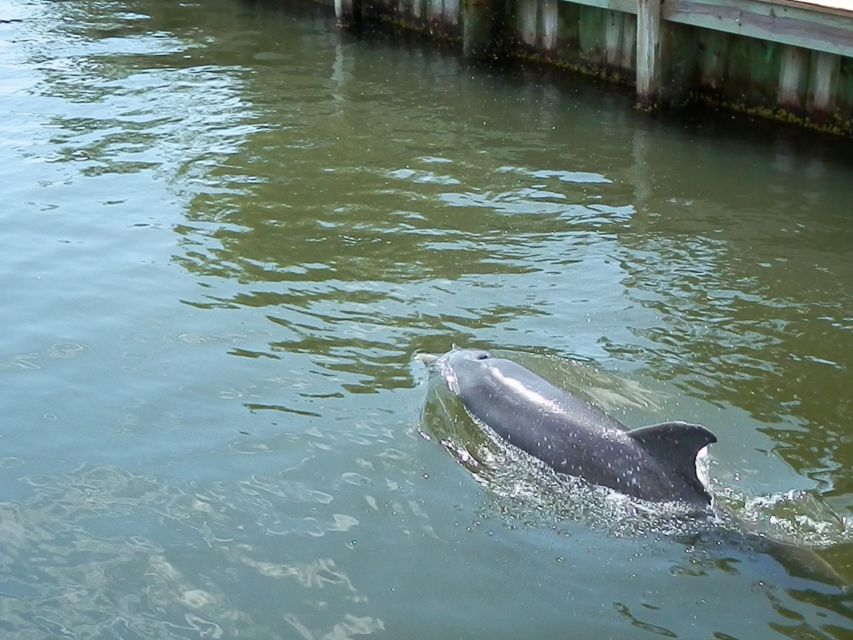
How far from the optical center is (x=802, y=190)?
13070mm

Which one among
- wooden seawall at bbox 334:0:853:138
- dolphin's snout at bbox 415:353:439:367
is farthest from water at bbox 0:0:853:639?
wooden seawall at bbox 334:0:853:138

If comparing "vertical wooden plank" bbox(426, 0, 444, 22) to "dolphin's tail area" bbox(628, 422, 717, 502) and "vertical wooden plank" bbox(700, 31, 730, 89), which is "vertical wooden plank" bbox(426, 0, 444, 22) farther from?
"dolphin's tail area" bbox(628, 422, 717, 502)

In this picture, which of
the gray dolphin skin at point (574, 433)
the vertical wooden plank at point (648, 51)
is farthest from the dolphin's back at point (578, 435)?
the vertical wooden plank at point (648, 51)

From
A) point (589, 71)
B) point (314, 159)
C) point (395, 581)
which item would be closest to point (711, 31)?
point (589, 71)

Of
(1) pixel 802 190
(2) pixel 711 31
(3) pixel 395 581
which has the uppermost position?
(2) pixel 711 31

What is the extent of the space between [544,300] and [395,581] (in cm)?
409

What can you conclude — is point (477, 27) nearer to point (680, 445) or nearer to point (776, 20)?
point (776, 20)

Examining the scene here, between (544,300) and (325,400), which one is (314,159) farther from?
(325,400)

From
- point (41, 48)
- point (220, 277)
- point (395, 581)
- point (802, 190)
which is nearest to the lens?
point (395, 581)

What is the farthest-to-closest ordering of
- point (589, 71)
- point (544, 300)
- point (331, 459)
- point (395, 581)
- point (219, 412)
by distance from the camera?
point (589, 71), point (544, 300), point (219, 412), point (331, 459), point (395, 581)

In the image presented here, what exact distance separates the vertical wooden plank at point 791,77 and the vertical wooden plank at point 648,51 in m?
1.49

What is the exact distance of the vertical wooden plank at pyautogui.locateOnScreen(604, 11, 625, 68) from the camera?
53.2 feet

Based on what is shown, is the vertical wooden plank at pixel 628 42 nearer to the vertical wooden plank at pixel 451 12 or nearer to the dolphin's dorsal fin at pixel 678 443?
the vertical wooden plank at pixel 451 12

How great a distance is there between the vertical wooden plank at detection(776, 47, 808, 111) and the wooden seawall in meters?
0.01
